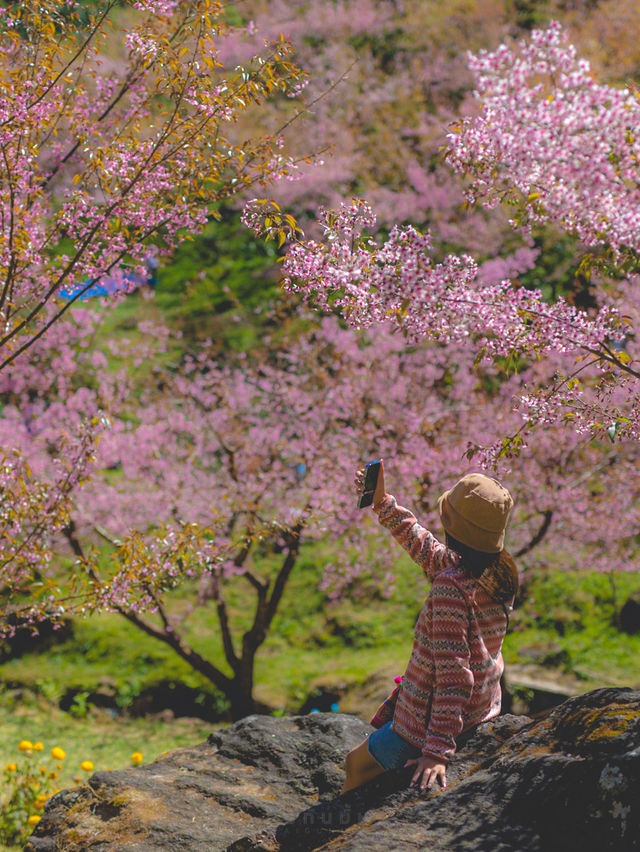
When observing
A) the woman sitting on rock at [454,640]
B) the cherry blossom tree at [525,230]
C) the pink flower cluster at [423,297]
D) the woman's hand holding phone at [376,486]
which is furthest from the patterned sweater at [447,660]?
the pink flower cluster at [423,297]

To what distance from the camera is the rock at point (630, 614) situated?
34.4 feet

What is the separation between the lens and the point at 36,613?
4.52 m

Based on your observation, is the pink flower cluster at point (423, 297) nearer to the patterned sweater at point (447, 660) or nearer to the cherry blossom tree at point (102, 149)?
the patterned sweater at point (447, 660)

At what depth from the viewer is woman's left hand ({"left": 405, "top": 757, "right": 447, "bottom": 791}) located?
9.26 feet

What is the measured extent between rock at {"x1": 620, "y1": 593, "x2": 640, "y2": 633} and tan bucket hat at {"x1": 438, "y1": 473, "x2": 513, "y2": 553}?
28.5 ft

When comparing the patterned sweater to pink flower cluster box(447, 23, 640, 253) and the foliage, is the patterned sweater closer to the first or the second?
pink flower cluster box(447, 23, 640, 253)

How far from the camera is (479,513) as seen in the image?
2932 millimetres

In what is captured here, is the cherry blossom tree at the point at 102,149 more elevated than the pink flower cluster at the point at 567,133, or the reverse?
the cherry blossom tree at the point at 102,149

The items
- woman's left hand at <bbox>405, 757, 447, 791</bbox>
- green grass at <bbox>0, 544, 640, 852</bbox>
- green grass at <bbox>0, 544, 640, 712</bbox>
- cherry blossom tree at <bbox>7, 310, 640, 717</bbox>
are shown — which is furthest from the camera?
green grass at <bbox>0, 544, 640, 712</bbox>

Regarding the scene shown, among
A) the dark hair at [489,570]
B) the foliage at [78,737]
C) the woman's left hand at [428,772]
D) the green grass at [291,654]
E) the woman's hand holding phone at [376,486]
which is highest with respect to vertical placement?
the woman's hand holding phone at [376,486]

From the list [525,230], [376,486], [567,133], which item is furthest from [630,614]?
[567,133]

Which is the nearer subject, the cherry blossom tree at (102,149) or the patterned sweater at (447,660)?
the patterned sweater at (447,660)

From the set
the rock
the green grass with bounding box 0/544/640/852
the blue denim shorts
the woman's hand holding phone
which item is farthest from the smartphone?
the rock

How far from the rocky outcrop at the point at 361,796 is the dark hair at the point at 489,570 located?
555 millimetres
